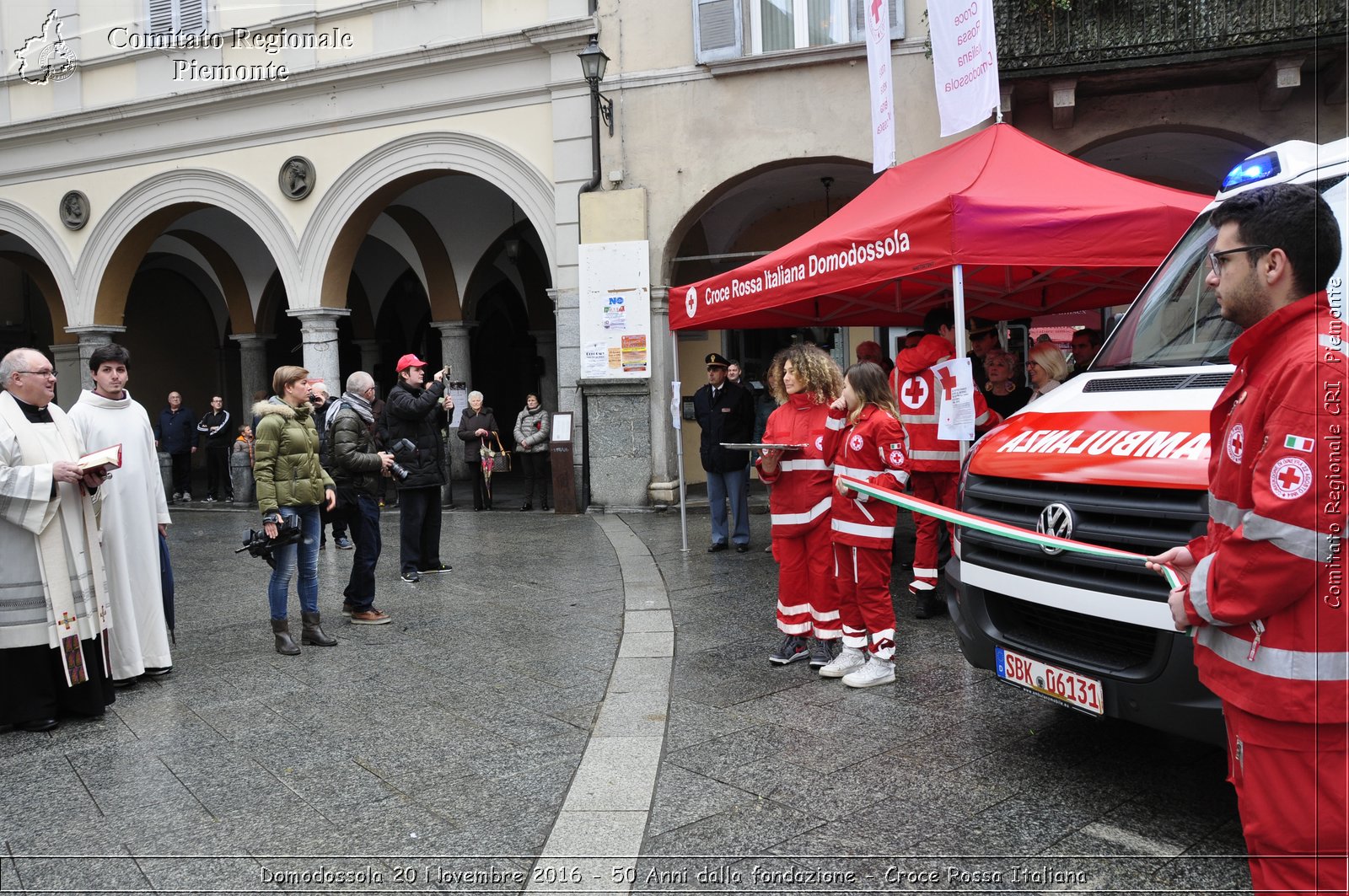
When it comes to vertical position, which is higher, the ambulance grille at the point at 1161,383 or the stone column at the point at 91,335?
the stone column at the point at 91,335

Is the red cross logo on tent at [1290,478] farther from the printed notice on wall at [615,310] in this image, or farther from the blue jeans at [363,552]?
the printed notice on wall at [615,310]

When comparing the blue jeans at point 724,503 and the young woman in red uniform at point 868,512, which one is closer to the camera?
the young woman in red uniform at point 868,512

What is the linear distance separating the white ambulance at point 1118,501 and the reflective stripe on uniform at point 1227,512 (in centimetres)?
96

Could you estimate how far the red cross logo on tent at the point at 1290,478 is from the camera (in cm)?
194

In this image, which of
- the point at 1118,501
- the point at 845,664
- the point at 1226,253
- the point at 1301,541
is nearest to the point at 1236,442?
the point at 1301,541

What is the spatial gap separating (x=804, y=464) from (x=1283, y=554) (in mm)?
Answer: 3375

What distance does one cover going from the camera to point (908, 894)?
2.99 metres

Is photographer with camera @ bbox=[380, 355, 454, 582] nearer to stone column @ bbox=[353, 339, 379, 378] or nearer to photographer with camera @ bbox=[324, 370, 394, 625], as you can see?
photographer with camera @ bbox=[324, 370, 394, 625]

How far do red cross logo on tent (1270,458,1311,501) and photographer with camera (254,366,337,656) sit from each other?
549 centimetres

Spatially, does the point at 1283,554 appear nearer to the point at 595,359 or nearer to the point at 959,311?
the point at 959,311

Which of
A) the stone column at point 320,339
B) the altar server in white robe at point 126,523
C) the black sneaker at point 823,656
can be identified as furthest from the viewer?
the stone column at point 320,339

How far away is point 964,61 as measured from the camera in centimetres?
740

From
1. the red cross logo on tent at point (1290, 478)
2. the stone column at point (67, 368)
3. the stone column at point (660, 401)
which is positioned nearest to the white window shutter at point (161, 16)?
the stone column at point (67, 368)

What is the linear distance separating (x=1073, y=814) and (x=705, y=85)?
10855 mm
